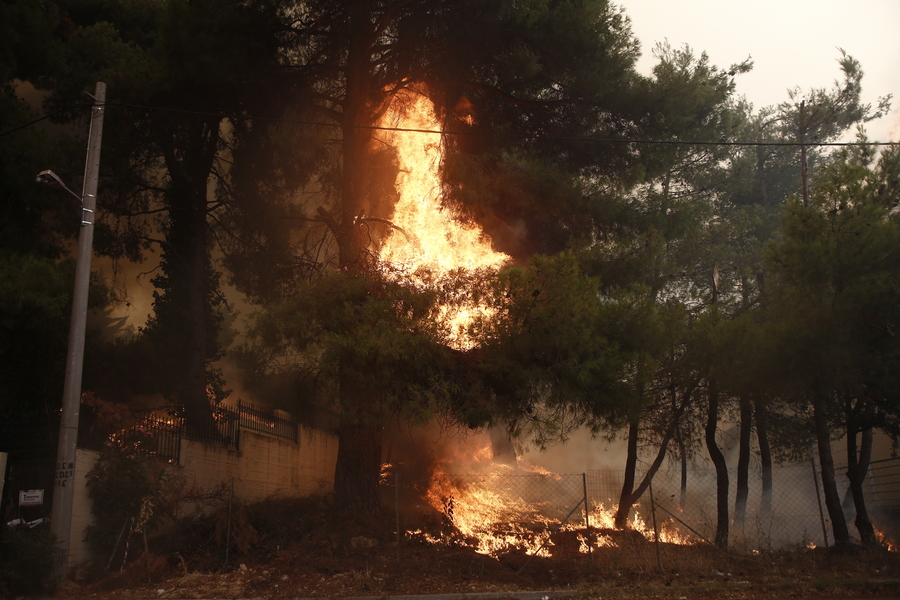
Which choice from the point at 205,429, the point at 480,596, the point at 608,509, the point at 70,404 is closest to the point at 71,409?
the point at 70,404

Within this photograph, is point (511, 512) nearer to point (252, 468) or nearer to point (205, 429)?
point (252, 468)

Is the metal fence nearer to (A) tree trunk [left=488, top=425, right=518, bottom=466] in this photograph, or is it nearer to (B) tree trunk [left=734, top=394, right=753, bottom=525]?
(B) tree trunk [left=734, top=394, right=753, bottom=525]

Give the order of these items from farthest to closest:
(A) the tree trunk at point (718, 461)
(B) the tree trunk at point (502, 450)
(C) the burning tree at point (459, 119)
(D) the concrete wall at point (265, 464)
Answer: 1. (B) the tree trunk at point (502, 450)
2. (A) the tree trunk at point (718, 461)
3. (D) the concrete wall at point (265, 464)
4. (C) the burning tree at point (459, 119)

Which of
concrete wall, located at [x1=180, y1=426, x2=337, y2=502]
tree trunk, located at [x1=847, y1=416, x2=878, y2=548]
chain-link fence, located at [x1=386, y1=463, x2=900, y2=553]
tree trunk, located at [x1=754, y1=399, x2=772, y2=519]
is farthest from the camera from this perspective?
tree trunk, located at [x1=754, y1=399, x2=772, y2=519]

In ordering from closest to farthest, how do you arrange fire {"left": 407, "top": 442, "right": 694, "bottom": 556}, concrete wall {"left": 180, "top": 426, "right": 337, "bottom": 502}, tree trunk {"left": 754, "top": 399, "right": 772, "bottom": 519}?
fire {"left": 407, "top": 442, "right": 694, "bottom": 556}, concrete wall {"left": 180, "top": 426, "right": 337, "bottom": 502}, tree trunk {"left": 754, "top": 399, "right": 772, "bottom": 519}

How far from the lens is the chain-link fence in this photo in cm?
1305

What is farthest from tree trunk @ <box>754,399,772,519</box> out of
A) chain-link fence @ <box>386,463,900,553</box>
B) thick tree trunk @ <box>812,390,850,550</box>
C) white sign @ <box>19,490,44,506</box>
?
white sign @ <box>19,490,44,506</box>

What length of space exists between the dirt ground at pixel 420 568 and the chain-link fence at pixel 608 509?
0.60 meters

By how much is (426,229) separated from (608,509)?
1469 cm

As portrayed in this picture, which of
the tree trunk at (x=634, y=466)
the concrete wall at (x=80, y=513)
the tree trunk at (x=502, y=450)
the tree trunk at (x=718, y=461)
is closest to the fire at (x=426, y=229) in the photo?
the concrete wall at (x=80, y=513)

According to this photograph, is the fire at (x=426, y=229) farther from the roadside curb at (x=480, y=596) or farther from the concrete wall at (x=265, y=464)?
the concrete wall at (x=265, y=464)

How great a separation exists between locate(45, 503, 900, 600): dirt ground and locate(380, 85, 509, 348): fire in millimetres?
3693

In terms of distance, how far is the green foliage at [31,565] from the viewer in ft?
29.8

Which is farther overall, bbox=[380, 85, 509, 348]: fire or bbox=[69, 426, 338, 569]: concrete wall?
bbox=[380, 85, 509, 348]: fire
